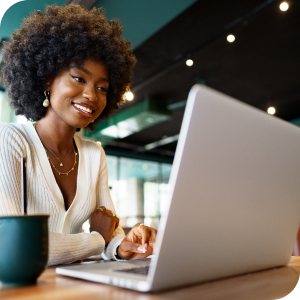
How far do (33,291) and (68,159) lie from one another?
2.90 feet

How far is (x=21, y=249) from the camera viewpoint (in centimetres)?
47

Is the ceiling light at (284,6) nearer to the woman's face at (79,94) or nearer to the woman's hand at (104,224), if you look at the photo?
the woman's face at (79,94)

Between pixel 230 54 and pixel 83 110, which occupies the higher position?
pixel 230 54

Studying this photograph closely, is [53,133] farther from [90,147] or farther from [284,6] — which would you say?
[284,6]

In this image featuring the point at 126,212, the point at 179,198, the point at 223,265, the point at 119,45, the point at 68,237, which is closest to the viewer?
the point at 179,198

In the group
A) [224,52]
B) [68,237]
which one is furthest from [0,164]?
[224,52]

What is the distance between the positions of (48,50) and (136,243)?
92 cm

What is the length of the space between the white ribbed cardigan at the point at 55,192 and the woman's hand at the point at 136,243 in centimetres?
6

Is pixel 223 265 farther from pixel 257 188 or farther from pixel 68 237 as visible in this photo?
pixel 68 237

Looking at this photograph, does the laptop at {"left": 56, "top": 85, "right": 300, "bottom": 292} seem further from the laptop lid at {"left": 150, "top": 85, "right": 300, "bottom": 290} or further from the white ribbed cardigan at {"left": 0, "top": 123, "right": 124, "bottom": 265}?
the white ribbed cardigan at {"left": 0, "top": 123, "right": 124, "bottom": 265}

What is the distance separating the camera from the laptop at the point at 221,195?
Result: 390 mm

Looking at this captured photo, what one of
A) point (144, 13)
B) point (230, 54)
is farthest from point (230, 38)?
point (144, 13)

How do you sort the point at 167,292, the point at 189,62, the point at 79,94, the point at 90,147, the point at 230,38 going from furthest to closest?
the point at 189,62, the point at 230,38, the point at 90,147, the point at 79,94, the point at 167,292

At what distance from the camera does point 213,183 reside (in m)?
0.44
